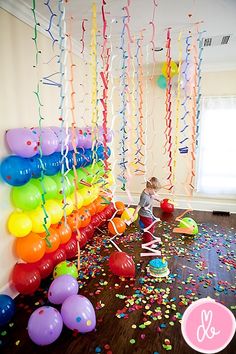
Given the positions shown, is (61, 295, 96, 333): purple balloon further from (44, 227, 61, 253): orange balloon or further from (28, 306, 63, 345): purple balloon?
(44, 227, 61, 253): orange balloon

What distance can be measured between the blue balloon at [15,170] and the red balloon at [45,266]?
0.77 m

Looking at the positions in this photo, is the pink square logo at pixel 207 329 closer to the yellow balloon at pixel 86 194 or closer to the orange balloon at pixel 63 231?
the orange balloon at pixel 63 231

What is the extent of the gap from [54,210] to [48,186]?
9.1 inches

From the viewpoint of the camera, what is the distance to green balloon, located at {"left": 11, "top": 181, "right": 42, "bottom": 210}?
220 cm

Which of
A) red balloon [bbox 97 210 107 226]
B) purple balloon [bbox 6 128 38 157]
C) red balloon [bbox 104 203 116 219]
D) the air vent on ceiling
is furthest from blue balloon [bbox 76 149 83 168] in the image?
the air vent on ceiling

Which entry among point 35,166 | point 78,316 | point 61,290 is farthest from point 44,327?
point 35,166

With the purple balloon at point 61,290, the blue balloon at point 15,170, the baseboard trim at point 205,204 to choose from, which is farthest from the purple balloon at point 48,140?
the baseboard trim at point 205,204

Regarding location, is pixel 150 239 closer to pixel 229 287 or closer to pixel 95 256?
pixel 95 256

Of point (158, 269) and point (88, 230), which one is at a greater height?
point (88, 230)

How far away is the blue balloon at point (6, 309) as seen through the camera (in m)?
1.95

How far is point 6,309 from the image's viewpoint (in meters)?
1.98

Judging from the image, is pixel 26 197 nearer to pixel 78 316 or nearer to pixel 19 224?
pixel 19 224

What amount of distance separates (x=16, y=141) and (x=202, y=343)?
192 cm

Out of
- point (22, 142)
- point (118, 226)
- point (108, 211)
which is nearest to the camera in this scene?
point (22, 142)
